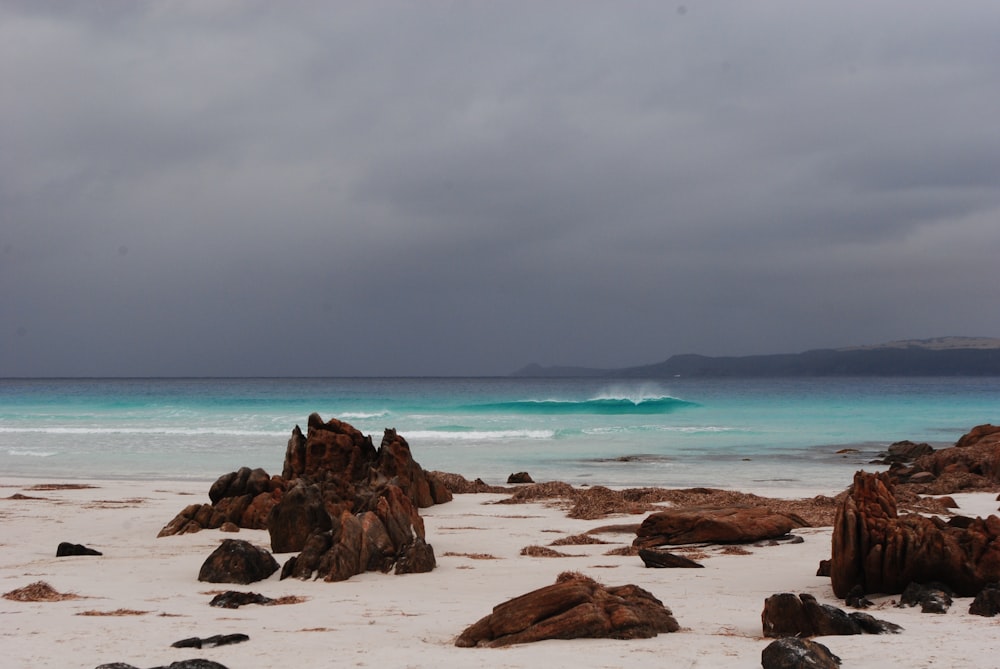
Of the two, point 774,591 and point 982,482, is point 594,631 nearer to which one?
point 774,591

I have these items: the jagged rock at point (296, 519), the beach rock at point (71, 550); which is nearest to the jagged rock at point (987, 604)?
the jagged rock at point (296, 519)

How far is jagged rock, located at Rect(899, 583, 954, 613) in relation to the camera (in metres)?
7.58

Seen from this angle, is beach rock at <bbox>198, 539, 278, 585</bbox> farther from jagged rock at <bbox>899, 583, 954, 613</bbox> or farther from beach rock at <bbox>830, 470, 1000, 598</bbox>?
jagged rock at <bbox>899, 583, 954, 613</bbox>

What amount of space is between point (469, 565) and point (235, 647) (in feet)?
16.1

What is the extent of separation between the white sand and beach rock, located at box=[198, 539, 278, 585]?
191mm

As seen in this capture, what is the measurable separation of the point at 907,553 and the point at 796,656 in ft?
10.2

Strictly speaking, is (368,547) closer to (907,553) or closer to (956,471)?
(907,553)

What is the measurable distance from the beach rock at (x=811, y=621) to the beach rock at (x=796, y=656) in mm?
1000

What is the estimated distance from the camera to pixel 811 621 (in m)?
6.92

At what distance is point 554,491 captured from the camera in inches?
751

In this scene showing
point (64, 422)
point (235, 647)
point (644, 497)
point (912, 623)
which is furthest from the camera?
point (64, 422)

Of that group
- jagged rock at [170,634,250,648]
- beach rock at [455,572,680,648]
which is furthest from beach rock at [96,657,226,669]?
beach rock at [455,572,680,648]

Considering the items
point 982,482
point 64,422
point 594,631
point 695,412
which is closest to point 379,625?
point 594,631

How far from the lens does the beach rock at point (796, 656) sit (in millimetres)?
5613
